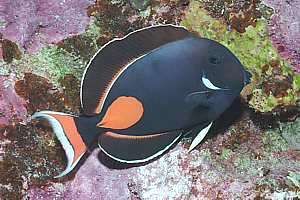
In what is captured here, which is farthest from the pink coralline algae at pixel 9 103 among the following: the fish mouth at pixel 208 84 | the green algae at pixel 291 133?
the green algae at pixel 291 133

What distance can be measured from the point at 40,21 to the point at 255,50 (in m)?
1.14

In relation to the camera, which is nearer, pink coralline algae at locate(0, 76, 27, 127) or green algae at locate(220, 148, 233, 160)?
pink coralline algae at locate(0, 76, 27, 127)

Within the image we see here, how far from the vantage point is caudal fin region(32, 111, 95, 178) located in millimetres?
2322

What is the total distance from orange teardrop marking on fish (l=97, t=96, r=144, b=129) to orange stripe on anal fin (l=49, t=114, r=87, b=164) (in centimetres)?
11

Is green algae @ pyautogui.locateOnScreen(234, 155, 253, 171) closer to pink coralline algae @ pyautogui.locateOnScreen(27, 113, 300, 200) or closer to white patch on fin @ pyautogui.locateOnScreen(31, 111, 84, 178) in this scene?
pink coralline algae @ pyautogui.locateOnScreen(27, 113, 300, 200)

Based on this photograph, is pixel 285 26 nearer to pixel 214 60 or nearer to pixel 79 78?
pixel 214 60

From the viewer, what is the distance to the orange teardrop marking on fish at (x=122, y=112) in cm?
238

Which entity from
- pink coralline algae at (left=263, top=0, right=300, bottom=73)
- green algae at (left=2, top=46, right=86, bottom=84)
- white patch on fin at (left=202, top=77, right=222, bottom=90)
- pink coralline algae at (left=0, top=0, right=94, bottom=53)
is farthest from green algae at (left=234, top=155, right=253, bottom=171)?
pink coralline algae at (left=0, top=0, right=94, bottom=53)

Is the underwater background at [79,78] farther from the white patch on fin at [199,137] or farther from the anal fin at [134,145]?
the anal fin at [134,145]

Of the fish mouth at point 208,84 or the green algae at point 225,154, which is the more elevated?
the fish mouth at point 208,84

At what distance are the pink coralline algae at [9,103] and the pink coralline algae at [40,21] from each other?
0.21 meters

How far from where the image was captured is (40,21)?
283 cm

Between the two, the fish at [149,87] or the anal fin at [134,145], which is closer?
the fish at [149,87]

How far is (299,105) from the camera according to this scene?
2799 millimetres
